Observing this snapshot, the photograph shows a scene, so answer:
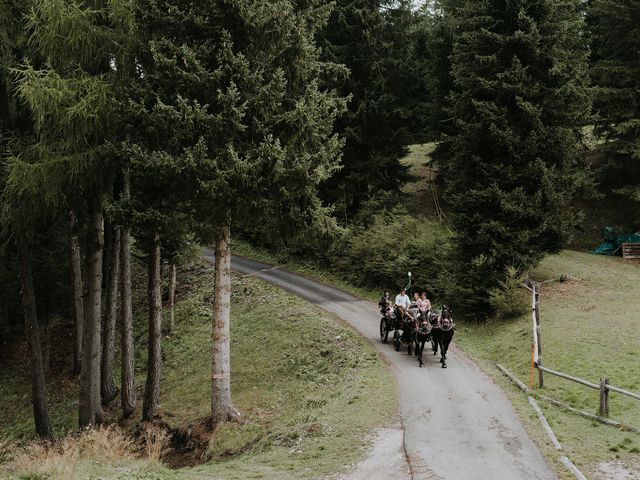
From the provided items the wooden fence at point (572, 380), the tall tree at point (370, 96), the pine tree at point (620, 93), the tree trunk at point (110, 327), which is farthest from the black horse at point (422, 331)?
the pine tree at point (620, 93)

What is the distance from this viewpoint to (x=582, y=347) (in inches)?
698

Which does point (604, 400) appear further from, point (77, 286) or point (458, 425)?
point (77, 286)

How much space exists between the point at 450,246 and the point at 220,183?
1539 centimetres

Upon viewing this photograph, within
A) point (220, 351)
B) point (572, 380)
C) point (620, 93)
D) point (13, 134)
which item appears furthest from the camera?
point (620, 93)

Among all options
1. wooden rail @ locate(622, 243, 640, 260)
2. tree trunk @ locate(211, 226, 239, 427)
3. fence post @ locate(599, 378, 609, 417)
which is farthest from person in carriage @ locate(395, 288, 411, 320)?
wooden rail @ locate(622, 243, 640, 260)

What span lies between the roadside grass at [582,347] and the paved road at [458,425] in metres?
0.71

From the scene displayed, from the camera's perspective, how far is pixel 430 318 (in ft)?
58.2

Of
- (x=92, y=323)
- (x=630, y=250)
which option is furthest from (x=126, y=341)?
(x=630, y=250)

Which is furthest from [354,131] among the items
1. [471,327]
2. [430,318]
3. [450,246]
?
[430,318]

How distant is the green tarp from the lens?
104 ft

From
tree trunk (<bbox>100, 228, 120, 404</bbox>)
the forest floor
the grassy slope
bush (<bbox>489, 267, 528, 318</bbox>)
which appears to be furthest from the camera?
bush (<bbox>489, 267, 528, 318</bbox>)

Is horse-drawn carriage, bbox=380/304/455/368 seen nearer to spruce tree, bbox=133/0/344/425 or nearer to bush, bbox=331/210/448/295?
spruce tree, bbox=133/0/344/425

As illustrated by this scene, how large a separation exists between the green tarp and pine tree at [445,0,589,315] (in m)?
10.1

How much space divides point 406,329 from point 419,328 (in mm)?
1412
